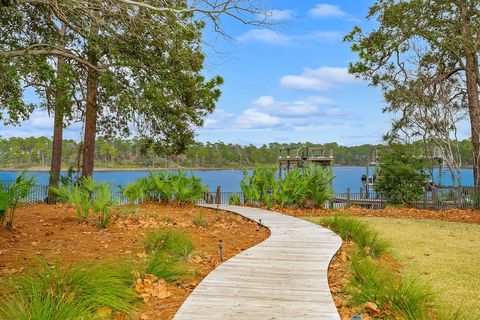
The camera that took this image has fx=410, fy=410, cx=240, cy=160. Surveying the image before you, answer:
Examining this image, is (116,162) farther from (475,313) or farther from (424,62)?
(475,313)

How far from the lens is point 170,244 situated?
611cm

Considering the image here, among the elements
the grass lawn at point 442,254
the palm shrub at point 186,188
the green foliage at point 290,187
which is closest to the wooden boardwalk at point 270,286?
the grass lawn at point 442,254

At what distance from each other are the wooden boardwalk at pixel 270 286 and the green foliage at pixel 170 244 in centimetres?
77

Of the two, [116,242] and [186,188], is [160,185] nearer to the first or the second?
[186,188]

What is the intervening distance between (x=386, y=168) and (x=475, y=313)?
18.1m

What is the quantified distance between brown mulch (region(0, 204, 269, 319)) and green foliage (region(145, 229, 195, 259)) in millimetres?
156

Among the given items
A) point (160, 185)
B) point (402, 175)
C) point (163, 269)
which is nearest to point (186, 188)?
point (160, 185)

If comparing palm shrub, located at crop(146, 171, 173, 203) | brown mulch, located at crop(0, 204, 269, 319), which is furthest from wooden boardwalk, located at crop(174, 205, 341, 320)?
palm shrub, located at crop(146, 171, 173, 203)

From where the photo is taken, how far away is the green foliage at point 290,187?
1355 cm

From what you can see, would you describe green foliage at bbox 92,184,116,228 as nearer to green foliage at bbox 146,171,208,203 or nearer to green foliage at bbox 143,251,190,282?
green foliage at bbox 143,251,190,282

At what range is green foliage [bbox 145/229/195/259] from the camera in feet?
19.6

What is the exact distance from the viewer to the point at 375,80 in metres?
20.5

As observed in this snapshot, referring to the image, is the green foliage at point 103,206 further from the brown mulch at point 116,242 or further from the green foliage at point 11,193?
the green foliage at point 11,193

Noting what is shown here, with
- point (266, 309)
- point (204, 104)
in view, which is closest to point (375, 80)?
point (204, 104)
